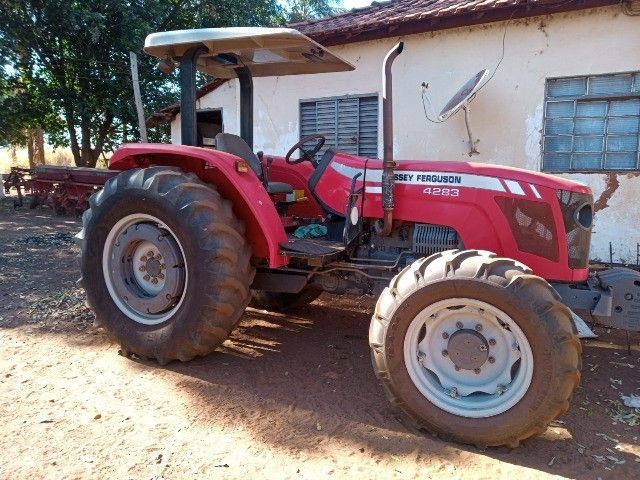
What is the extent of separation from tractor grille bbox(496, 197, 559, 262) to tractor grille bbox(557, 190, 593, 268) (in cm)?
9

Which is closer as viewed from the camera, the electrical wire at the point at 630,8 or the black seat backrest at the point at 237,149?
the black seat backrest at the point at 237,149

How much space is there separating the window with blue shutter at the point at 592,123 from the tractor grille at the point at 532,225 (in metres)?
4.47

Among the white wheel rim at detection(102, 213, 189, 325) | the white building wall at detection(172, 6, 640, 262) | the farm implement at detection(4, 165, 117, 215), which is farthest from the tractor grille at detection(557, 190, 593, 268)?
the farm implement at detection(4, 165, 117, 215)

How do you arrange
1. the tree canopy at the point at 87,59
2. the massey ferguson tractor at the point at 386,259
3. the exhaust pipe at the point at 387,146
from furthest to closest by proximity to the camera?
the tree canopy at the point at 87,59, the exhaust pipe at the point at 387,146, the massey ferguson tractor at the point at 386,259

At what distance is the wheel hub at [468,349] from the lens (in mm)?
2426

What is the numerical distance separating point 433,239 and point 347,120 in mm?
5549

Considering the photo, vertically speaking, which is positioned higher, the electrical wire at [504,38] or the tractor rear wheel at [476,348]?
the electrical wire at [504,38]

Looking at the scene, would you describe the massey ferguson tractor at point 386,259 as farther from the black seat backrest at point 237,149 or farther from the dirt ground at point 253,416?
the dirt ground at point 253,416

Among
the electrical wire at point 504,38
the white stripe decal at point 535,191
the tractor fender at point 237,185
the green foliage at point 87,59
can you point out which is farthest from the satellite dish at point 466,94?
the green foliage at point 87,59

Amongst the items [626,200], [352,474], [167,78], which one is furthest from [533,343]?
[167,78]

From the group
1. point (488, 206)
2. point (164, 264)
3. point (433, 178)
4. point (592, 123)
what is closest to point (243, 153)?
→ point (164, 264)

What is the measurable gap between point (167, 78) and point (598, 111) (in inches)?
487

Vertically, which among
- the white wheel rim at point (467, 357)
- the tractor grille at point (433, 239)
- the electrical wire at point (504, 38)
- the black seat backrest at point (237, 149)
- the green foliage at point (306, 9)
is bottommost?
the white wheel rim at point (467, 357)

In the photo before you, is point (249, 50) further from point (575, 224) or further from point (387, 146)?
point (575, 224)
